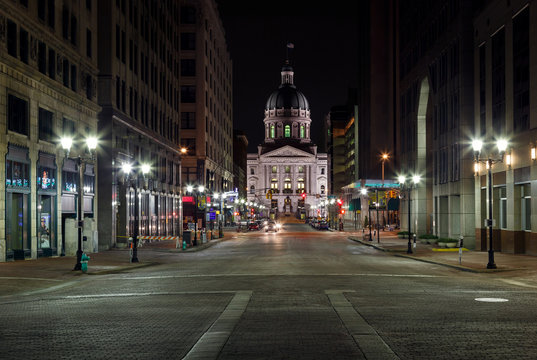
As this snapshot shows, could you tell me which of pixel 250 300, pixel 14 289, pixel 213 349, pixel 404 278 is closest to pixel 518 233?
pixel 404 278

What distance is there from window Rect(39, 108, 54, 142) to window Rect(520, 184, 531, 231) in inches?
1128

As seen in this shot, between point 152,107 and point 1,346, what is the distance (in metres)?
56.0

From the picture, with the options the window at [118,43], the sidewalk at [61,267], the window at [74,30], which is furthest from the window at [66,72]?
the sidewalk at [61,267]

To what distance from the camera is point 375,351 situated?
11680mm

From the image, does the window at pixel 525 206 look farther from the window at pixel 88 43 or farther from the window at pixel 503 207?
the window at pixel 88 43

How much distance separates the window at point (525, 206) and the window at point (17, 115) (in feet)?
95.0

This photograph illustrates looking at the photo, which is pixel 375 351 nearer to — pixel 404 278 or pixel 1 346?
pixel 1 346

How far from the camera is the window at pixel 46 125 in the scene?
1529 inches

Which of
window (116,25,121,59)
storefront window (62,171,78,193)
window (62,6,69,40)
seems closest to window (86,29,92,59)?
window (62,6,69,40)

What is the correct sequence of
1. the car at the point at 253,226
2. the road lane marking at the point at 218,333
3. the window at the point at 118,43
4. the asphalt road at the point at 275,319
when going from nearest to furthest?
the road lane marking at the point at 218,333, the asphalt road at the point at 275,319, the window at the point at 118,43, the car at the point at 253,226

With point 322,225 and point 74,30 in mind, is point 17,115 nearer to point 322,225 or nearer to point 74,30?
point 74,30

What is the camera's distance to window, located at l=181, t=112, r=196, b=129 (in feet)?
321

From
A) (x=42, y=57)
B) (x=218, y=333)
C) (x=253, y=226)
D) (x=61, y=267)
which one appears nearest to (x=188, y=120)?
(x=253, y=226)

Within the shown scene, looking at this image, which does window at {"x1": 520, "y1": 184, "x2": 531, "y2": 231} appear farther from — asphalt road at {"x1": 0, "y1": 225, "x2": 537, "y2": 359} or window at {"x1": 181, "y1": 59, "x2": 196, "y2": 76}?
window at {"x1": 181, "y1": 59, "x2": 196, "y2": 76}
